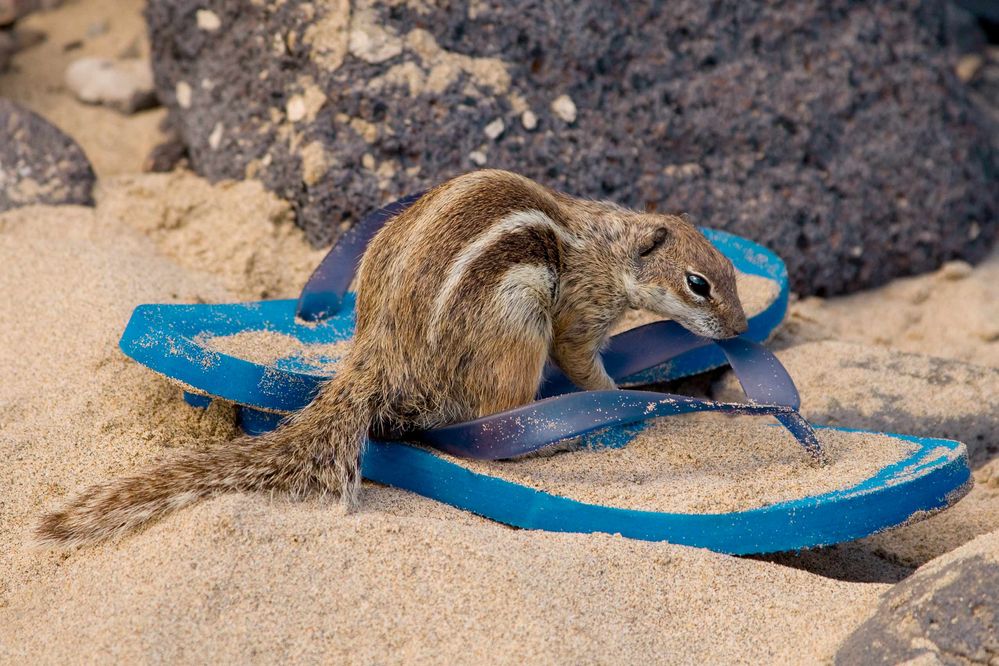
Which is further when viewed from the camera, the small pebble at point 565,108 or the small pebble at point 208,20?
the small pebble at point 208,20

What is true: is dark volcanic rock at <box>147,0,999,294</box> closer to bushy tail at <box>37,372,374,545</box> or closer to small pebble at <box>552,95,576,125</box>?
small pebble at <box>552,95,576,125</box>

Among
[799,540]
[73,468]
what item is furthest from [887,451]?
[73,468]

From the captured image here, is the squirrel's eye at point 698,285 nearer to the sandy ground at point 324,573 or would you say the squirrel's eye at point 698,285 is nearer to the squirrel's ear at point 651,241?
the squirrel's ear at point 651,241

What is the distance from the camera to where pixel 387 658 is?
2004mm

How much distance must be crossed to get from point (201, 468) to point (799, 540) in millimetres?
1351

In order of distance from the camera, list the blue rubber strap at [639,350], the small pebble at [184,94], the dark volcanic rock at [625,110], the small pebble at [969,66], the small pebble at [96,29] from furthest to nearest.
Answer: the small pebble at [969,66] → the small pebble at [96,29] → the small pebble at [184,94] → the dark volcanic rock at [625,110] → the blue rubber strap at [639,350]

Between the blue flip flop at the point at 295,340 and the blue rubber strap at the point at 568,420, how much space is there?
464 millimetres

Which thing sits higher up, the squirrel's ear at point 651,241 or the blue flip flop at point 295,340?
the squirrel's ear at point 651,241

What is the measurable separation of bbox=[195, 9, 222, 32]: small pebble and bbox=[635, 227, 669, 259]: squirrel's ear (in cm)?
215

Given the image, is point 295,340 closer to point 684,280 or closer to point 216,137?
point 684,280

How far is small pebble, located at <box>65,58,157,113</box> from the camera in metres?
4.94

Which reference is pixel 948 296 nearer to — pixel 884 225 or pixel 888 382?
pixel 884 225

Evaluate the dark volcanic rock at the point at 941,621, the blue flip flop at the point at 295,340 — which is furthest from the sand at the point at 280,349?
the dark volcanic rock at the point at 941,621

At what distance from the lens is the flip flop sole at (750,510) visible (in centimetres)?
242
